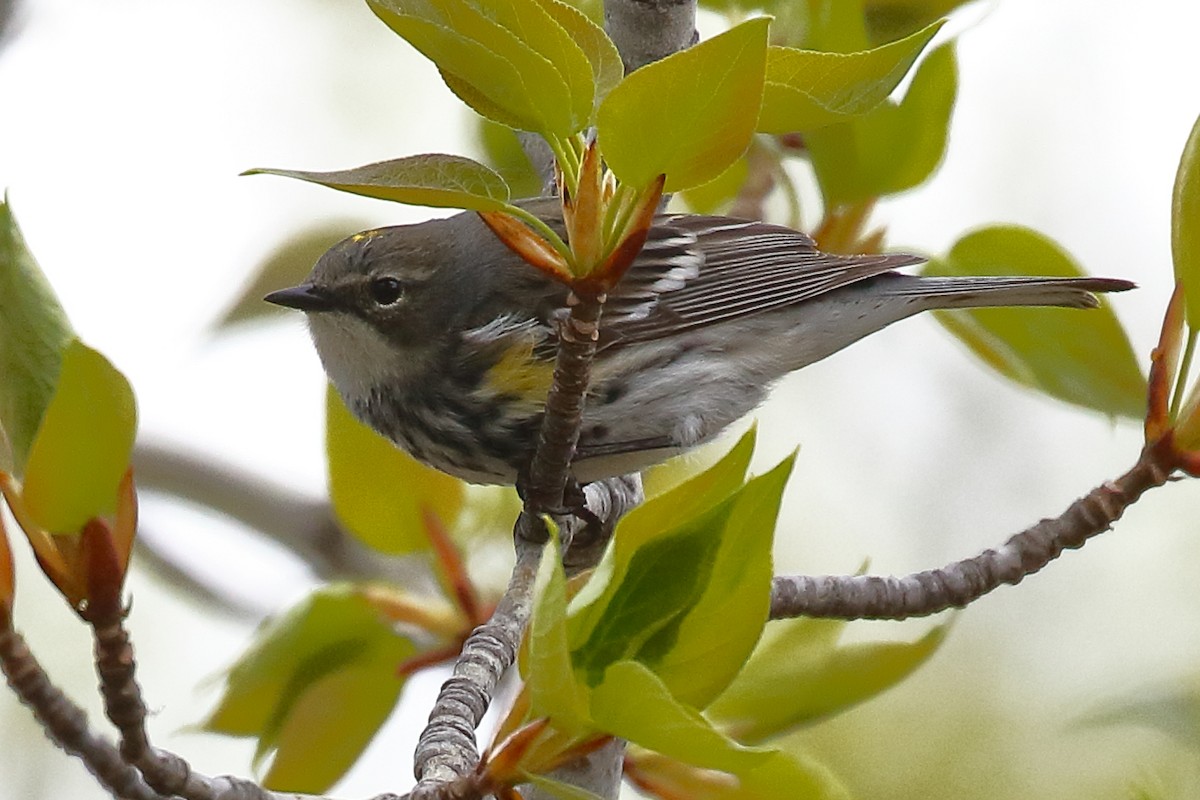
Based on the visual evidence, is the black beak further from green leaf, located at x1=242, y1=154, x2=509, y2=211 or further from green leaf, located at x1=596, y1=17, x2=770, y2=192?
green leaf, located at x1=596, y1=17, x2=770, y2=192

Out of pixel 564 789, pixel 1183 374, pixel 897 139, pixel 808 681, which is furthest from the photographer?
pixel 897 139

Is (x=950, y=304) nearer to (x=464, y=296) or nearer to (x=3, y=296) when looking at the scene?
(x=464, y=296)

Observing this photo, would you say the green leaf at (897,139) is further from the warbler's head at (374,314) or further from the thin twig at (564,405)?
the warbler's head at (374,314)

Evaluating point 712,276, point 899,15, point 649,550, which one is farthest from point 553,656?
point 712,276

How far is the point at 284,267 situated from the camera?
2682mm

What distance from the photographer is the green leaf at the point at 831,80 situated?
1.21 metres

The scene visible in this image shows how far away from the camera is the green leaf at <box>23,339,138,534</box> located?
1130 millimetres

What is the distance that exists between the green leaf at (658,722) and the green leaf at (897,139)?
131 cm

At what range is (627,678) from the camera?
1076 millimetres

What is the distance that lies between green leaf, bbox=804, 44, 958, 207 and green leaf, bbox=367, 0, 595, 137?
106 cm

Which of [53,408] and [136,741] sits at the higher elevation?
[53,408]

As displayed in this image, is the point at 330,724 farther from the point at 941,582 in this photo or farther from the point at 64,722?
the point at 941,582

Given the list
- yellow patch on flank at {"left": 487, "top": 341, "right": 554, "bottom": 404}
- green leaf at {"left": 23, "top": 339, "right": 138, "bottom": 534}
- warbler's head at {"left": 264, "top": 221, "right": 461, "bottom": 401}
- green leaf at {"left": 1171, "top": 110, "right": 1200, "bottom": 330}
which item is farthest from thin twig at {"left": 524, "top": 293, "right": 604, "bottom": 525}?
warbler's head at {"left": 264, "top": 221, "right": 461, "bottom": 401}

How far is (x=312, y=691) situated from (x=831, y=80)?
1259 mm
